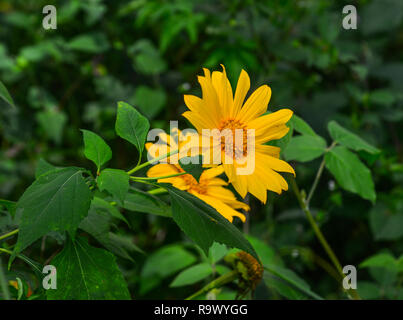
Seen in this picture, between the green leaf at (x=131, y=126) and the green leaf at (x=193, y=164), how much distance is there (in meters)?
0.07

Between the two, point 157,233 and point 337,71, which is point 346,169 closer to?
point 157,233

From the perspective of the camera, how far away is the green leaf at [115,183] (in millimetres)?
430

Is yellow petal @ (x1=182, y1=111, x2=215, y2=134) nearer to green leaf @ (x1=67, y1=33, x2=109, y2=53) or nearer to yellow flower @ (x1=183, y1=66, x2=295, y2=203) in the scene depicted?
yellow flower @ (x1=183, y1=66, x2=295, y2=203)

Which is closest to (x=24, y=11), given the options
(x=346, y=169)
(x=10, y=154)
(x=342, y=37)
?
(x=10, y=154)

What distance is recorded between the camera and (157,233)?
133 centimetres

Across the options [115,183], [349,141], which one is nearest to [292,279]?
[349,141]

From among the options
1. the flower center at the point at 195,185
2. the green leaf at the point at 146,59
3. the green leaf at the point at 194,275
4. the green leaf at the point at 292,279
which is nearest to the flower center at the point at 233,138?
the flower center at the point at 195,185

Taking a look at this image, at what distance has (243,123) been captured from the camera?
51 centimetres

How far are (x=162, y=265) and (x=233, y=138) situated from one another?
608 mm

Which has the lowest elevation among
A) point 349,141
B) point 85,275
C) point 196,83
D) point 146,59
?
point 85,275

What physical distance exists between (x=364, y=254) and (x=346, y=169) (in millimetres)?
768

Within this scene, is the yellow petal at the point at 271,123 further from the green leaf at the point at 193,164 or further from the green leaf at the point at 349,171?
the green leaf at the point at 349,171

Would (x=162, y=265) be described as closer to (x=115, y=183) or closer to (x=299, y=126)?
(x=299, y=126)
